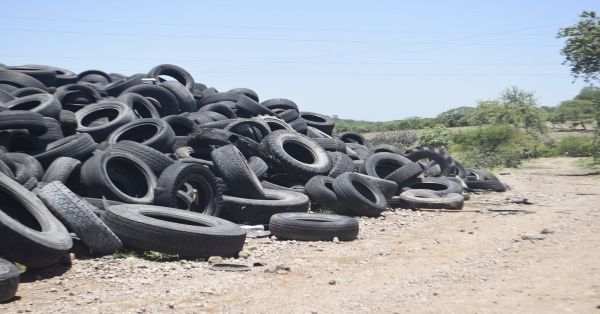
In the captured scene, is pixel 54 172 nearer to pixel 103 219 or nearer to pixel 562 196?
pixel 103 219

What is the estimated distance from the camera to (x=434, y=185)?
1741 cm

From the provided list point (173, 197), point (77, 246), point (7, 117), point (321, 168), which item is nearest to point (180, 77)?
point (321, 168)

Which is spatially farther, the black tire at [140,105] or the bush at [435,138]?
the bush at [435,138]

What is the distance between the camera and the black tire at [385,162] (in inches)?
672

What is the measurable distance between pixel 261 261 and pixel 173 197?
91.3 inches

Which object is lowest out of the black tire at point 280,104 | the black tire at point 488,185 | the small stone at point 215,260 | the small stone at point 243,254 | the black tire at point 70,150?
the black tire at point 488,185

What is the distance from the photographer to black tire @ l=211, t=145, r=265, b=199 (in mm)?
11656

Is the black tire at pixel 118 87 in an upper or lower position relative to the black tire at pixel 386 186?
upper

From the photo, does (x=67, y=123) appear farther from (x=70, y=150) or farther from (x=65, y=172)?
(x=65, y=172)

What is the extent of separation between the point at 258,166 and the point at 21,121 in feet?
16.1

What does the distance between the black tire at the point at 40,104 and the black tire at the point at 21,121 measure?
1600 mm

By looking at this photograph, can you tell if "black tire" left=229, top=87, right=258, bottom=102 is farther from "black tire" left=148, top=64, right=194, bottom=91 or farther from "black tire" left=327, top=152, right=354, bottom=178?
"black tire" left=327, top=152, right=354, bottom=178

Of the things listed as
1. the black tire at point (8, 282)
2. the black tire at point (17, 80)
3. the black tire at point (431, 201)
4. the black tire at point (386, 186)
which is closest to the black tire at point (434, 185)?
the black tire at point (431, 201)

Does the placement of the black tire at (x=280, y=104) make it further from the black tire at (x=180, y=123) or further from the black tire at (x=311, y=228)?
the black tire at (x=311, y=228)
